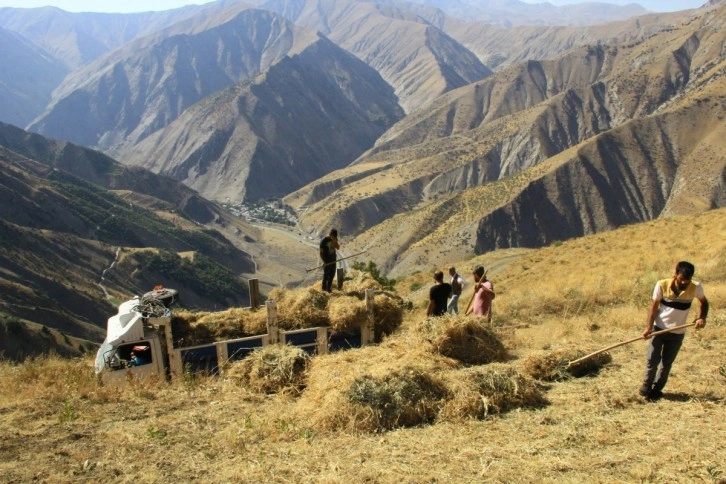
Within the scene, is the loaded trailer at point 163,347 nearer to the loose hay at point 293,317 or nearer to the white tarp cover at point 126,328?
the white tarp cover at point 126,328

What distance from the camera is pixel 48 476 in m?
6.00

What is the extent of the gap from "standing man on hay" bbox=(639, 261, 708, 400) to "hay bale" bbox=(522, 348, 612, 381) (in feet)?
3.75

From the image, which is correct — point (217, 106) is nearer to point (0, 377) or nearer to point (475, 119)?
point (475, 119)

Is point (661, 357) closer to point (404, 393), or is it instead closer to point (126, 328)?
point (404, 393)

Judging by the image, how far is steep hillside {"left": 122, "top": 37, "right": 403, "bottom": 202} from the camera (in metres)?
137

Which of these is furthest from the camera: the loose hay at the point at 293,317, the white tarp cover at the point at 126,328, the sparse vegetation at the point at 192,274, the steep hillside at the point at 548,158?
the steep hillside at the point at 548,158

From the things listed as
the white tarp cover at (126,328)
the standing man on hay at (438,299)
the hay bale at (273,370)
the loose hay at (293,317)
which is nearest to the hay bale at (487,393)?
the hay bale at (273,370)

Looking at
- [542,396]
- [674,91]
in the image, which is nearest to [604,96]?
[674,91]

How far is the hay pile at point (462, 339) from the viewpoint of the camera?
8.71 metres

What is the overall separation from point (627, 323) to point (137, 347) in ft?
29.2

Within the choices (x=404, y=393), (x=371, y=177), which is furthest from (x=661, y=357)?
(x=371, y=177)

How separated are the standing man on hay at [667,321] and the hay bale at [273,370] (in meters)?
4.52

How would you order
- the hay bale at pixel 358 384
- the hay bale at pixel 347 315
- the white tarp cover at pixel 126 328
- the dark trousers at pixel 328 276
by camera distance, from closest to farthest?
1. the hay bale at pixel 358 384
2. the white tarp cover at pixel 126 328
3. the hay bale at pixel 347 315
4. the dark trousers at pixel 328 276

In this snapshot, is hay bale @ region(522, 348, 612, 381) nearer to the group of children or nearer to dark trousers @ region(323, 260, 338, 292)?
the group of children
